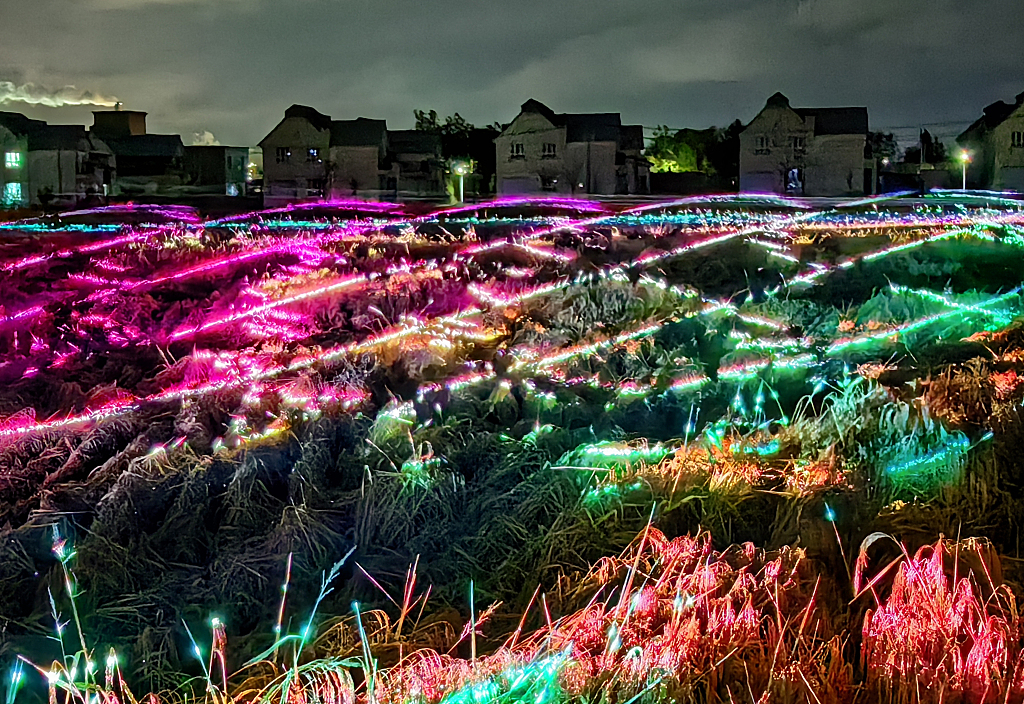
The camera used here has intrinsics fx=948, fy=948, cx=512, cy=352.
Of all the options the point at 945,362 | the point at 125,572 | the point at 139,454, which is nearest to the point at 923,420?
the point at 945,362

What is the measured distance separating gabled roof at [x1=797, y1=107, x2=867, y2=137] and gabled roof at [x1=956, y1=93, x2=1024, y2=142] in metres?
7.13

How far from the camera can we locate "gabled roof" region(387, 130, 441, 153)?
149 feet

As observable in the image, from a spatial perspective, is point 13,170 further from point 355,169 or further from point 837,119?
point 837,119

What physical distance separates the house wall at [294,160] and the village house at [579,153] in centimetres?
924

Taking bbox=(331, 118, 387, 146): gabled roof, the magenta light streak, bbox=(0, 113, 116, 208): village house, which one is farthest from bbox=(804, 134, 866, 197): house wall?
the magenta light streak

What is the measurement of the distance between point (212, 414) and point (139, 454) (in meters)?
0.66

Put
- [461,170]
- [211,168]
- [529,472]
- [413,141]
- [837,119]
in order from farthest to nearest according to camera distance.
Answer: [211,168] → [413,141] → [837,119] → [461,170] → [529,472]

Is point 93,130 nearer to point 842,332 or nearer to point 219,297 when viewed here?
point 219,297

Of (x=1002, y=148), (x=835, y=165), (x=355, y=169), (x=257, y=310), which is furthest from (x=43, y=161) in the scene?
(x=1002, y=148)

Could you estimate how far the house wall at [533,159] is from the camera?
4319 centimetres

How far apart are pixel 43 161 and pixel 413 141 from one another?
18569 mm

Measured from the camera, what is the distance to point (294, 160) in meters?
45.5

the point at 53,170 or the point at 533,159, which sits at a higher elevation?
the point at 533,159

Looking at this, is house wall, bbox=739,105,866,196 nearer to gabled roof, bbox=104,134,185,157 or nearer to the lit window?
gabled roof, bbox=104,134,185,157
